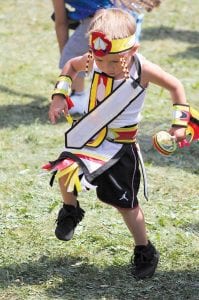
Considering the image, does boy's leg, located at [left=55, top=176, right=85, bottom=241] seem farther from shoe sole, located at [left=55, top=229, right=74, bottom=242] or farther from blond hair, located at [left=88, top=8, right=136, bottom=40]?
blond hair, located at [left=88, top=8, right=136, bottom=40]

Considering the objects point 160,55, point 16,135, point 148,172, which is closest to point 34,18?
point 160,55

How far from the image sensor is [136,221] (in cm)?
362

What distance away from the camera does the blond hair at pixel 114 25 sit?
332cm

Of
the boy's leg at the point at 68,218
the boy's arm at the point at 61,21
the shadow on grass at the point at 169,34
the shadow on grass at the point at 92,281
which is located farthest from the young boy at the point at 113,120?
the shadow on grass at the point at 169,34

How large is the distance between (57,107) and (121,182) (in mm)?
505

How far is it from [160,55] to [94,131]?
203 inches

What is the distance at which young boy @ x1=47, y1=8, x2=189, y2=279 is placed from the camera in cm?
339

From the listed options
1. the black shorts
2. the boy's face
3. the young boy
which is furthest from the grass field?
the boy's face

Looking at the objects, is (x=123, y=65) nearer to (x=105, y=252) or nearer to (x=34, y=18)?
(x=105, y=252)

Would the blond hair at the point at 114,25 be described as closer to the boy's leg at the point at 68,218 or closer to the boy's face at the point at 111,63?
the boy's face at the point at 111,63

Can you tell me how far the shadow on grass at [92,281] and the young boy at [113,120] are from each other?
0.91 ft

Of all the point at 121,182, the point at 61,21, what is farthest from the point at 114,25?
the point at 61,21

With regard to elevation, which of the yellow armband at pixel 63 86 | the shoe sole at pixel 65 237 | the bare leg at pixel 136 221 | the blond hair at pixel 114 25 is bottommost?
the shoe sole at pixel 65 237

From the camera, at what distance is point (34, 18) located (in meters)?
9.71
